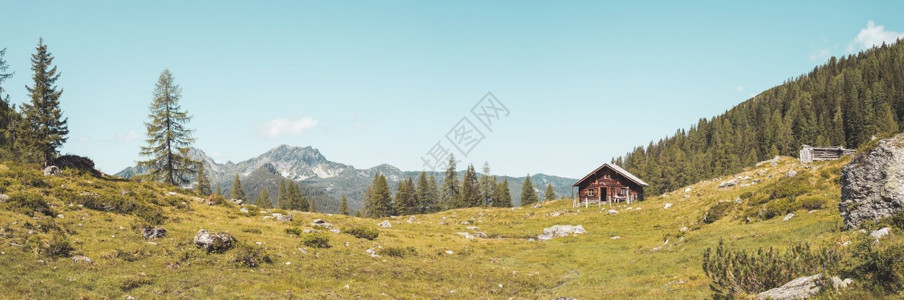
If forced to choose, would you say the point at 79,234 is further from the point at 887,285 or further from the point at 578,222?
the point at 578,222

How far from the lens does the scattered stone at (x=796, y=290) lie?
10.9 m

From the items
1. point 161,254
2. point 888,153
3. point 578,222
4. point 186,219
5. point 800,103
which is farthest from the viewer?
point 800,103

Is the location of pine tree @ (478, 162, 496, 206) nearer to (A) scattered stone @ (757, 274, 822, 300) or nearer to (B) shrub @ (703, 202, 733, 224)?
(B) shrub @ (703, 202, 733, 224)

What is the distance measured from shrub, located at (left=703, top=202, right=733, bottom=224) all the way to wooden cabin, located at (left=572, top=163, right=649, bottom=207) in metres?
34.5

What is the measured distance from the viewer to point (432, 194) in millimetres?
122938

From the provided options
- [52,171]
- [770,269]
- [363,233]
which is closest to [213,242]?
[363,233]

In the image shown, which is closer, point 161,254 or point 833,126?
point 161,254

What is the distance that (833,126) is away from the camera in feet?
426

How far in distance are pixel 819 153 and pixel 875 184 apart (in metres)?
41.8

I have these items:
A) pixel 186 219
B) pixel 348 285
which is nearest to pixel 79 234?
pixel 186 219

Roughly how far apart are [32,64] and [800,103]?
723ft

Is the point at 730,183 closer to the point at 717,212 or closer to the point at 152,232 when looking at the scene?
the point at 717,212

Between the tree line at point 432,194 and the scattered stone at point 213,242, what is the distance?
87.2 m

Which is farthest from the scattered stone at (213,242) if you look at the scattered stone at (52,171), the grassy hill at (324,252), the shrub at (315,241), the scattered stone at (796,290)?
the scattered stone at (796,290)
